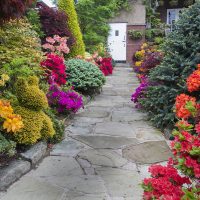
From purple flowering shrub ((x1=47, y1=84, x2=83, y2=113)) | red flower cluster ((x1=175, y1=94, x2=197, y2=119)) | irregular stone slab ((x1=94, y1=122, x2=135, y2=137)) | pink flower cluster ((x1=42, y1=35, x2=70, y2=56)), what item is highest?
pink flower cluster ((x1=42, y1=35, x2=70, y2=56))

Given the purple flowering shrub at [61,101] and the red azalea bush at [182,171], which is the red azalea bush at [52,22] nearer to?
the purple flowering shrub at [61,101]

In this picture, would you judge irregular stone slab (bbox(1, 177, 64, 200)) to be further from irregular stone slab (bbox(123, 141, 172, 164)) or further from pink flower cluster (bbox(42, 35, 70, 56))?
pink flower cluster (bbox(42, 35, 70, 56))

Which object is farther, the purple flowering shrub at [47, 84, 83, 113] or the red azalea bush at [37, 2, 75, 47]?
the red azalea bush at [37, 2, 75, 47]

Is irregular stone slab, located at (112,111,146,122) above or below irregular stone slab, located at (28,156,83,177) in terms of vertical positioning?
above

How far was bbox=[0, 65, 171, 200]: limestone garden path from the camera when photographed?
3211mm

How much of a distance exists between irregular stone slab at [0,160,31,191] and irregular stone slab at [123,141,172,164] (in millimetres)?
1329

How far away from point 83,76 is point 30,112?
384 centimetres

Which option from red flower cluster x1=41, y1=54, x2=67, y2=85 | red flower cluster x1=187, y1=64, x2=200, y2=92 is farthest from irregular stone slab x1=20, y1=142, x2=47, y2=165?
red flower cluster x1=41, y1=54, x2=67, y2=85

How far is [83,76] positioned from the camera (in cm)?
782

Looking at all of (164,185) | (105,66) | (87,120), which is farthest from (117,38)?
(164,185)

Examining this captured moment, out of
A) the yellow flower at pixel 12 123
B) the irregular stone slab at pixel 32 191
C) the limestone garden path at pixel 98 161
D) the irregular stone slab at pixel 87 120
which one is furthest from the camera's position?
the irregular stone slab at pixel 87 120

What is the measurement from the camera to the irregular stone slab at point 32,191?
3.07m

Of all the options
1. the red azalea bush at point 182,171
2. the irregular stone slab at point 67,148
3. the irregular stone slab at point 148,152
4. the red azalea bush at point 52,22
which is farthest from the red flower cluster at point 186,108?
the red azalea bush at point 52,22

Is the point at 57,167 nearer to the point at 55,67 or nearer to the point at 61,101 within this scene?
the point at 61,101
